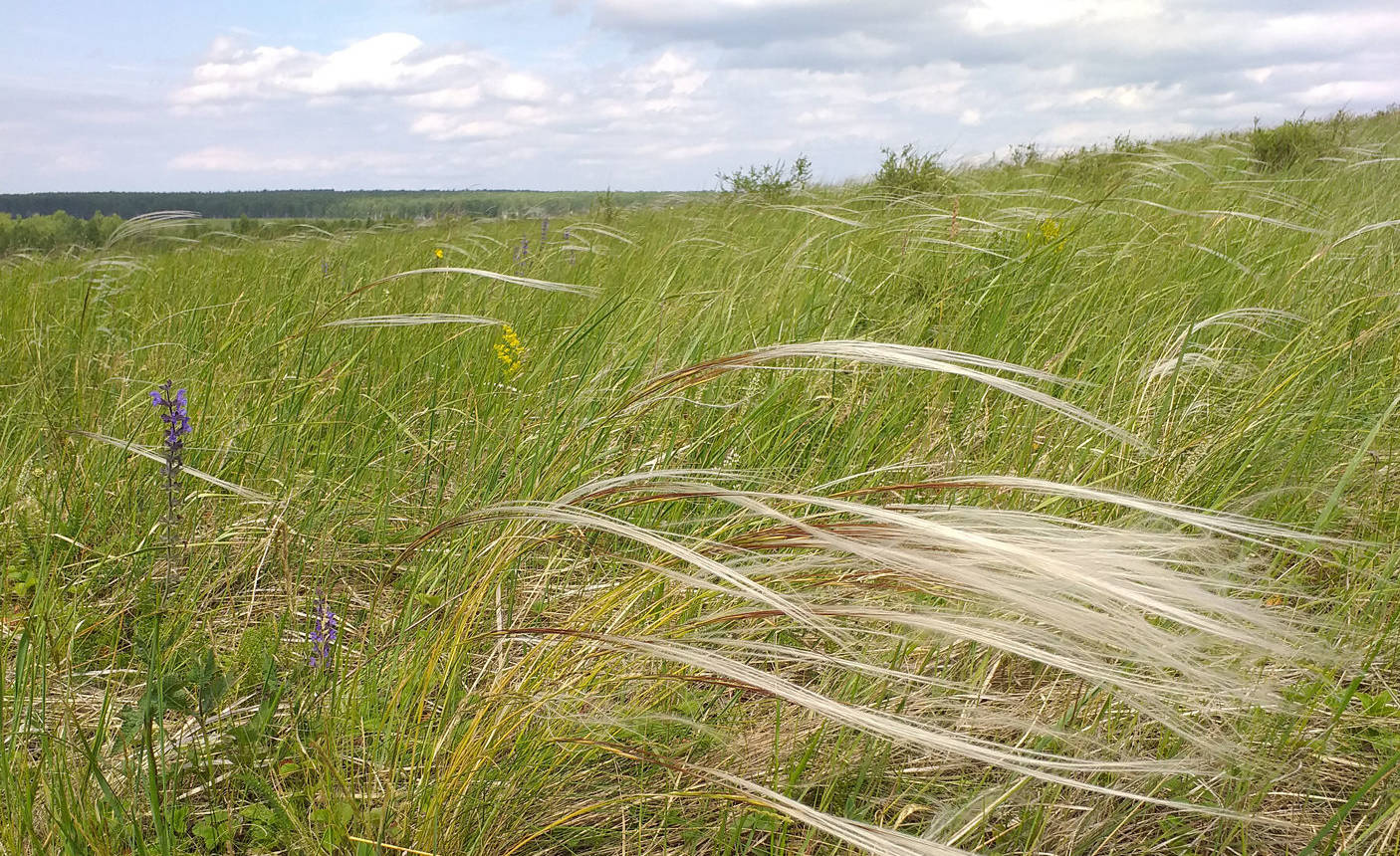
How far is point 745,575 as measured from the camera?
96cm

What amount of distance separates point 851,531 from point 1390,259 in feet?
10.9

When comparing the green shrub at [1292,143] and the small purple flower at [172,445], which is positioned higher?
the green shrub at [1292,143]

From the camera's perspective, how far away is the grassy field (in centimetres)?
89

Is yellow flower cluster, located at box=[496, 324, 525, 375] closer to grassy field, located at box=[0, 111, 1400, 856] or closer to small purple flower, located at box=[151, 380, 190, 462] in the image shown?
grassy field, located at box=[0, 111, 1400, 856]

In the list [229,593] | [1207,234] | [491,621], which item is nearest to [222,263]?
[229,593]

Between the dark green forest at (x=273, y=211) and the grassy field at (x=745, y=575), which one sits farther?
the dark green forest at (x=273, y=211)

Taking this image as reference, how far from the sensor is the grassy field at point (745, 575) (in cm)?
89

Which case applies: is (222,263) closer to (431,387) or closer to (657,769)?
(431,387)

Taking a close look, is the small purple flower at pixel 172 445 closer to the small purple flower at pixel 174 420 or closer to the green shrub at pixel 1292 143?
the small purple flower at pixel 174 420

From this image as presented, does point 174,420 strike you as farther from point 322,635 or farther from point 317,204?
point 317,204

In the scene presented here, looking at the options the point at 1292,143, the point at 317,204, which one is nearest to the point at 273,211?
the point at 317,204

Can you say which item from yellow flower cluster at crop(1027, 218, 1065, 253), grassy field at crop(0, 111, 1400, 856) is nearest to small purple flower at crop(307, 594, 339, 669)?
grassy field at crop(0, 111, 1400, 856)

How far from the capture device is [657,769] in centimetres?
122

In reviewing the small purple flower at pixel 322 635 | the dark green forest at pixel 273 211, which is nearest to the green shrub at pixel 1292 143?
the dark green forest at pixel 273 211
